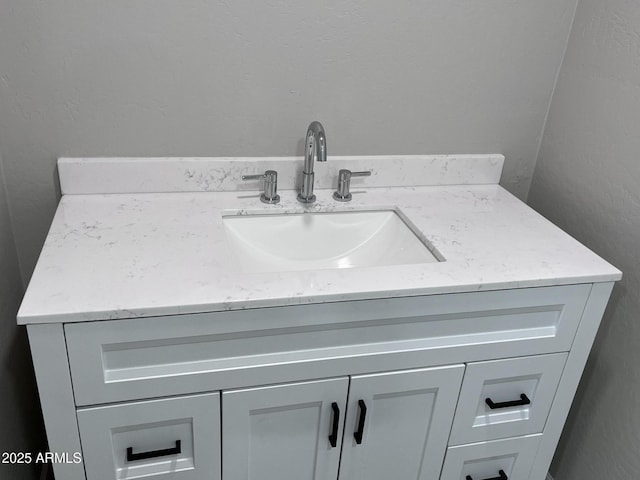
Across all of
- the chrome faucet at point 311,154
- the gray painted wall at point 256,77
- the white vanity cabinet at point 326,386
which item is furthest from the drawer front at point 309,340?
the gray painted wall at point 256,77

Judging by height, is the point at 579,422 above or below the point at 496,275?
below

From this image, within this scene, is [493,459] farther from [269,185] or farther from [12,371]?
[12,371]

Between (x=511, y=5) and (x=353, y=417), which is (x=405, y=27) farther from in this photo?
(x=353, y=417)

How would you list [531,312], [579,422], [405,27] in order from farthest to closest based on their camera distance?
[579,422], [405,27], [531,312]

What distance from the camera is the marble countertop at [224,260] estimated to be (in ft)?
3.21

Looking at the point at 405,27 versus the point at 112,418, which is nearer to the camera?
the point at 112,418

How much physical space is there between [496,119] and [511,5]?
0.99 feet

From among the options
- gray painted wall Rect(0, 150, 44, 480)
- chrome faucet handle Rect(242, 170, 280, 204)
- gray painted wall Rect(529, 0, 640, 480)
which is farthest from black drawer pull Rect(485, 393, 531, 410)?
gray painted wall Rect(0, 150, 44, 480)

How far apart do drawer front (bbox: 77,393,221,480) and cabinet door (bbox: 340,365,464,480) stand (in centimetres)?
30

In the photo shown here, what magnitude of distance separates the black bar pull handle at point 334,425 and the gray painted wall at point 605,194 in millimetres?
765

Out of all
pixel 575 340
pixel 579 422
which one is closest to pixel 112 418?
pixel 575 340

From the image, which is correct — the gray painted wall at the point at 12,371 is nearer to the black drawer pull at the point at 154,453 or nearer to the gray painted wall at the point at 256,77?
the gray painted wall at the point at 256,77

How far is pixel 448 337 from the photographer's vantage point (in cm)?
117

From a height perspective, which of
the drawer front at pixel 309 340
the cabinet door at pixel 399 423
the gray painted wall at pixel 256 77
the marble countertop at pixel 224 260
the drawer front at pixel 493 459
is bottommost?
the drawer front at pixel 493 459
